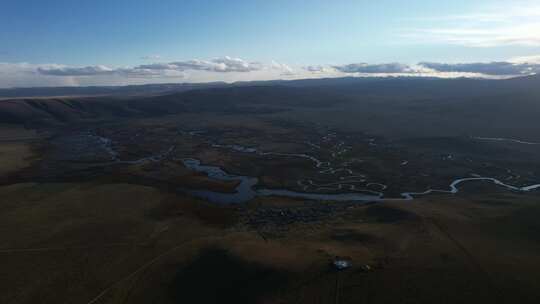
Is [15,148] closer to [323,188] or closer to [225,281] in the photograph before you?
[323,188]

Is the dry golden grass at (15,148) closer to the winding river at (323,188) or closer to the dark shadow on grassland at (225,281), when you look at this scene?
the winding river at (323,188)

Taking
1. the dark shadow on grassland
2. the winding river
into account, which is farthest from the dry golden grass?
the dark shadow on grassland

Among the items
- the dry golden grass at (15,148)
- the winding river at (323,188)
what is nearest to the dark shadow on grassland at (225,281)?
the winding river at (323,188)

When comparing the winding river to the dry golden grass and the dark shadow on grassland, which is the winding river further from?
the dry golden grass

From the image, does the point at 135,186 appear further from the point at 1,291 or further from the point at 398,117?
the point at 398,117

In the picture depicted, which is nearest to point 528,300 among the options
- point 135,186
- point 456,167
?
point 456,167

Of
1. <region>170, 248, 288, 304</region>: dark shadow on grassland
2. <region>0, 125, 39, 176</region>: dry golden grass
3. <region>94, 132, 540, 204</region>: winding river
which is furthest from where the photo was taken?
<region>0, 125, 39, 176</region>: dry golden grass

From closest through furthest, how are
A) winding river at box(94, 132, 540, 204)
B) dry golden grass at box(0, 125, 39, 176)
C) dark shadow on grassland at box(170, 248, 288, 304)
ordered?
dark shadow on grassland at box(170, 248, 288, 304) < winding river at box(94, 132, 540, 204) < dry golden grass at box(0, 125, 39, 176)

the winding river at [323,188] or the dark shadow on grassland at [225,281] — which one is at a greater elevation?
the dark shadow on grassland at [225,281]
